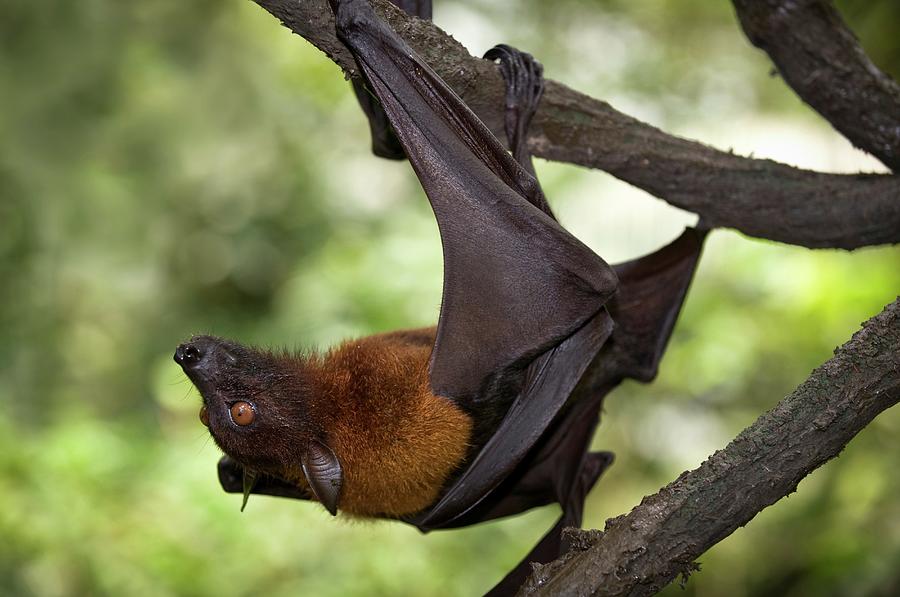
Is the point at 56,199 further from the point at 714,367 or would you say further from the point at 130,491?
the point at 714,367

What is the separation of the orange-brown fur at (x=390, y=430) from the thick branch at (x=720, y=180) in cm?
96

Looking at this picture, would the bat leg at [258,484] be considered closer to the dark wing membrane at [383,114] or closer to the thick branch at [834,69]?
the dark wing membrane at [383,114]

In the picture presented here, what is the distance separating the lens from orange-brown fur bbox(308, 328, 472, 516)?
3.05m

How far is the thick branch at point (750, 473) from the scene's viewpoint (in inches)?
83.6

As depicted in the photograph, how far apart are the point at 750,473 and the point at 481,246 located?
44.0 inches

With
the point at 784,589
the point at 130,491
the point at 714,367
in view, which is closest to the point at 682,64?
the point at 714,367

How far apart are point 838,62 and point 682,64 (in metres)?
6.23

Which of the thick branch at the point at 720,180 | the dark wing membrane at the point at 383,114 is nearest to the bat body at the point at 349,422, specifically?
the dark wing membrane at the point at 383,114

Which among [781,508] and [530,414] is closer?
[530,414]

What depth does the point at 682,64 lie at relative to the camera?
9312 millimetres

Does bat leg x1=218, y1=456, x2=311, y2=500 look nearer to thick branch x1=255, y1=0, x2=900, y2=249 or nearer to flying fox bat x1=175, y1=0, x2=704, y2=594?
flying fox bat x1=175, y1=0, x2=704, y2=594

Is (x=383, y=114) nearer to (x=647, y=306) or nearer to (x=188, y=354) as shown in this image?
(x=188, y=354)

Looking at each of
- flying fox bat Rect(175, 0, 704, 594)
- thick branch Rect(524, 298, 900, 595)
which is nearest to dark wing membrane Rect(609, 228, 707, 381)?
flying fox bat Rect(175, 0, 704, 594)

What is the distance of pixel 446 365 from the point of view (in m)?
3.01
